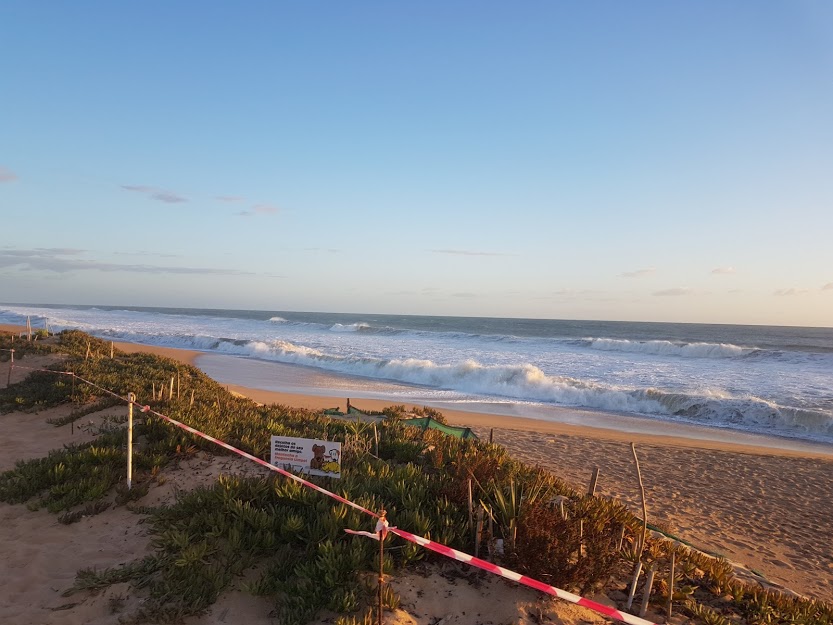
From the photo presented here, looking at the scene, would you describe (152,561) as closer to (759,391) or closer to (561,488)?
(561,488)

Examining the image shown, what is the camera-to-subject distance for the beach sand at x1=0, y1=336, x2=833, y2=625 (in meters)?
3.78

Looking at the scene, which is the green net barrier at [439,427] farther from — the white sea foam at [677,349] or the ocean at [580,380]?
the white sea foam at [677,349]

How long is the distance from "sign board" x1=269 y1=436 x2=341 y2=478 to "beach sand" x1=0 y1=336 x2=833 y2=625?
86 centimetres

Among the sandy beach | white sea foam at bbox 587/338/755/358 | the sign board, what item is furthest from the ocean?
the sign board

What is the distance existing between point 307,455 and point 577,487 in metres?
5.04

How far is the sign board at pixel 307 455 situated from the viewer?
201 inches

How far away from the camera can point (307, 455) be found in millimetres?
5242

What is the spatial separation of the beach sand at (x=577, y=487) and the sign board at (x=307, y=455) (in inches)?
33.9

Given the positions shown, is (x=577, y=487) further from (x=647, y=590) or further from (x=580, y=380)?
(x=580, y=380)

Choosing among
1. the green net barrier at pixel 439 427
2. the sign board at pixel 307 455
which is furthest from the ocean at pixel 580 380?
the sign board at pixel 307 455

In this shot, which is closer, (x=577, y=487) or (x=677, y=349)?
Result: (x=577, y=487)

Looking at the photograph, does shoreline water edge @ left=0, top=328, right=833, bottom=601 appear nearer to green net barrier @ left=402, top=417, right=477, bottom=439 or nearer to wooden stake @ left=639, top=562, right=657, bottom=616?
green net barrier @ left=402, top=417, right=477, bottom=439

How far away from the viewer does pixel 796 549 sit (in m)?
6.82

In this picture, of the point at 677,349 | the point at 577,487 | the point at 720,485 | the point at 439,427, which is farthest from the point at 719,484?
the point at 677,349
